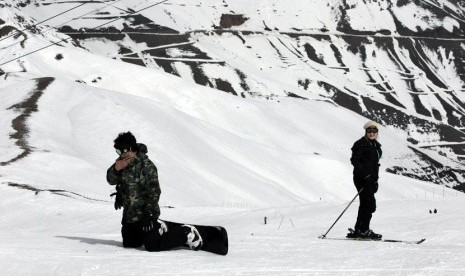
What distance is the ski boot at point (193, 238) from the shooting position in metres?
10.3

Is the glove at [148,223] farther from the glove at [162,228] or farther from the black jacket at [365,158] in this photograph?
the black jacket at [365,158]

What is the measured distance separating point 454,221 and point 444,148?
585 ft

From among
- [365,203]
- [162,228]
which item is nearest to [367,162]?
[365,203]

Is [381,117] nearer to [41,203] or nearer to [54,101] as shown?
[54,101]

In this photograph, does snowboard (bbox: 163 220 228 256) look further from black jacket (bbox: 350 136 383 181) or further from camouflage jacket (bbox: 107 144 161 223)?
black jacket (bbox: 350 136 383 181)

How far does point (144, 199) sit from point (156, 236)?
559mm

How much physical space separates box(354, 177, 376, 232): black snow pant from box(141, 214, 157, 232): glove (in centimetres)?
411

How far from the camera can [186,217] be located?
22.4m

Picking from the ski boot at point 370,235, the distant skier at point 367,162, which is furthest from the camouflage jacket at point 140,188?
the ski boot at point 370,235

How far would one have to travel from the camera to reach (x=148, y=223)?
10203 mm

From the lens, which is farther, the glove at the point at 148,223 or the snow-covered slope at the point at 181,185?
the glove at the point at 148,223

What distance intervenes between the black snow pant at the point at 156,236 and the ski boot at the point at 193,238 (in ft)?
0.20

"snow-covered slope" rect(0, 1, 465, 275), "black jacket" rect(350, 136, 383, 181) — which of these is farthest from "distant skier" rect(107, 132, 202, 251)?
"black jacket" rect(350, 136, 383, 181)

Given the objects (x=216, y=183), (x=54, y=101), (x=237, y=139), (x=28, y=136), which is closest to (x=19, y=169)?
(x=28, y=136)
